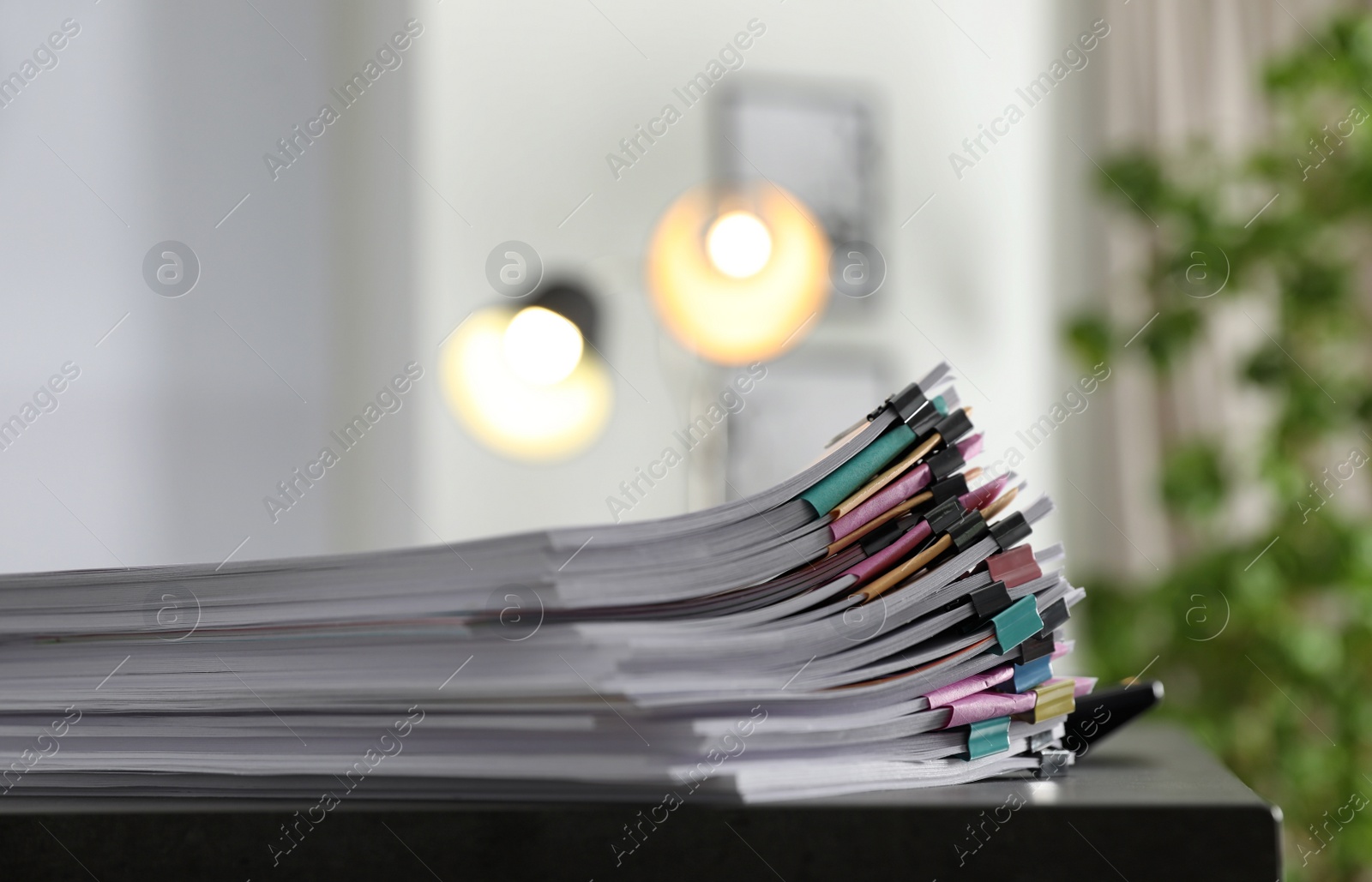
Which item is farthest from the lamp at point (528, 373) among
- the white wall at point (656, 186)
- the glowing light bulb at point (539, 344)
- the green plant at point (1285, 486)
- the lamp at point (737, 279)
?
the green plant at point (1285, 486)

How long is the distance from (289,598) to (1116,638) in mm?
2223

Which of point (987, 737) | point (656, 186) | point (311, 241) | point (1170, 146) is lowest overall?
point (987, 737)

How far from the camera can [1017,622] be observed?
29cm

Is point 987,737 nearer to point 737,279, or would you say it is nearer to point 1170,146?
point 737,279

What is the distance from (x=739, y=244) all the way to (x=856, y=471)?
5.83 feet

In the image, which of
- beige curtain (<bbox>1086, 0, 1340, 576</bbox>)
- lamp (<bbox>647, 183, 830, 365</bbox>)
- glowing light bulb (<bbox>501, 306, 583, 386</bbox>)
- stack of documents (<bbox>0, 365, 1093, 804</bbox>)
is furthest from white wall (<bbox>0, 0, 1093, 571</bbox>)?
stack of documents (<bbox>0, 365, 1093, 804</bbox>)

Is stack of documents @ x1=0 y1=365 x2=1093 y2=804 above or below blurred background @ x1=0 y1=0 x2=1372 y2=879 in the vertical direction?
below

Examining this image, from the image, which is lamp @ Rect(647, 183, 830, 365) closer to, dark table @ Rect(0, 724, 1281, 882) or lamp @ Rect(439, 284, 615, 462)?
lamp @ Rect(439, 284, 615, 462)

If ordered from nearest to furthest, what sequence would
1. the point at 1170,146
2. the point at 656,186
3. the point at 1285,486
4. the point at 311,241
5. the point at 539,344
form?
the point at 539,344 < the point at 1285,486 < the point at 311,241 < the point at 656,186 < the point at 1170,146

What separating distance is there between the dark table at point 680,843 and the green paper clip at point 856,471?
7 centimetres

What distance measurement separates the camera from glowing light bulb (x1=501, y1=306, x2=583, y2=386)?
196 centimetres

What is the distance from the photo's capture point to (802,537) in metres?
0.29

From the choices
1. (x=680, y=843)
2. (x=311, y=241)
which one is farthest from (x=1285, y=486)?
(x=680, y=843)

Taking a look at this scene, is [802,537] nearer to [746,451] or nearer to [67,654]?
[67,654]
